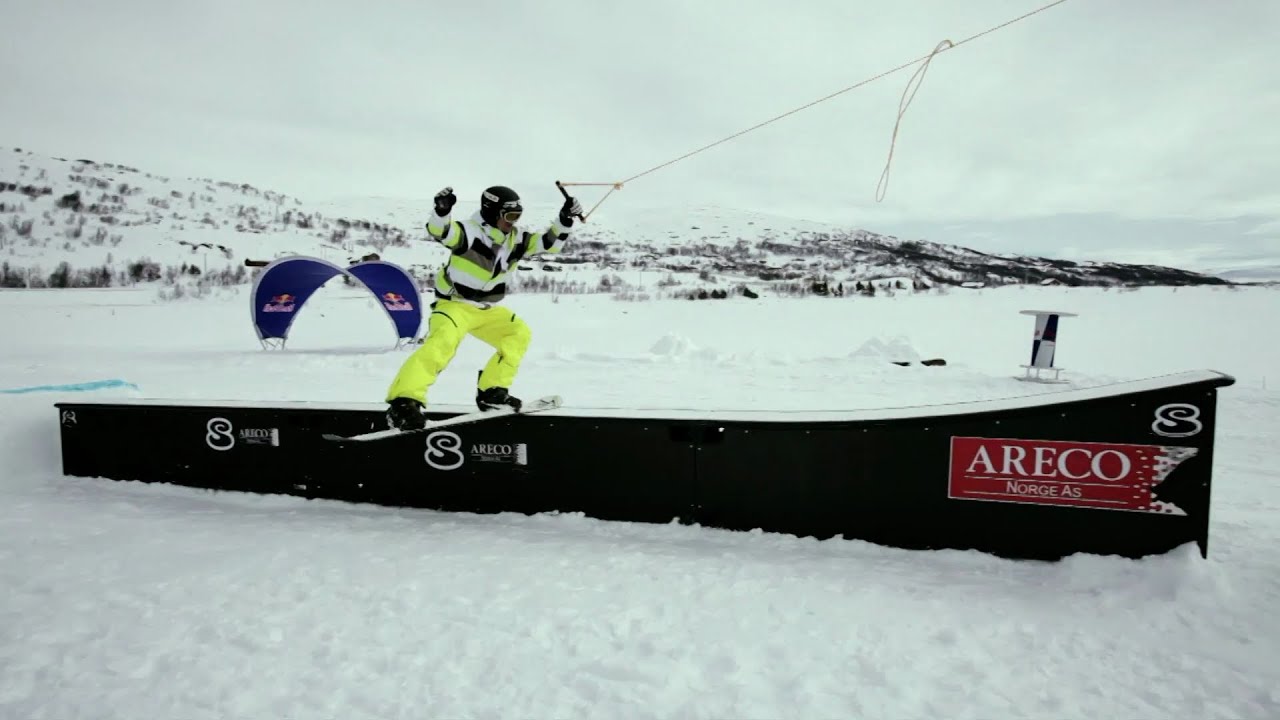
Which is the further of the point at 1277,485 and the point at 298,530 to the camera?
the point at 1277,485

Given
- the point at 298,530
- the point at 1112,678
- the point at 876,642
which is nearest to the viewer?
the point at 1112,678

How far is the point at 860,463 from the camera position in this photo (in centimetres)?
393

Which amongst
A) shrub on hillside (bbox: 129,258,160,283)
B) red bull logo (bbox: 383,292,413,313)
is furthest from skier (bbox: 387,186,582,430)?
shrub on hillside (bbox: 129,258,160,283)

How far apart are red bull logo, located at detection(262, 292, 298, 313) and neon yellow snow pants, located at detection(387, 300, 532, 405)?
1055 cm

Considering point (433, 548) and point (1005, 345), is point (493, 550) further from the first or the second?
point (1005, 345)

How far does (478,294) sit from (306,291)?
11.2m

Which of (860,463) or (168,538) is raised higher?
(860,463)

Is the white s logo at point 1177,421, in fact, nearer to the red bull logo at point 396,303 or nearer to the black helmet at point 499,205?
the black helmet at point 499,205

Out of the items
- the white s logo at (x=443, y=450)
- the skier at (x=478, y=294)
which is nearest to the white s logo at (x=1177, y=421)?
the skier at (x=478, y=294)

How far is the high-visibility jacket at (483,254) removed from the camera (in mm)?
4695

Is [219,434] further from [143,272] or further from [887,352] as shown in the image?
[143,272]

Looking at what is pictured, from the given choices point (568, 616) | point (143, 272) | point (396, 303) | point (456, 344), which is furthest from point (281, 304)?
point (143, 272)

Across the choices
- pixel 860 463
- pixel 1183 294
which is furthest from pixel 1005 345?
pixel 1183 294

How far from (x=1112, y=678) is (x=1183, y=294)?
35531 mm
